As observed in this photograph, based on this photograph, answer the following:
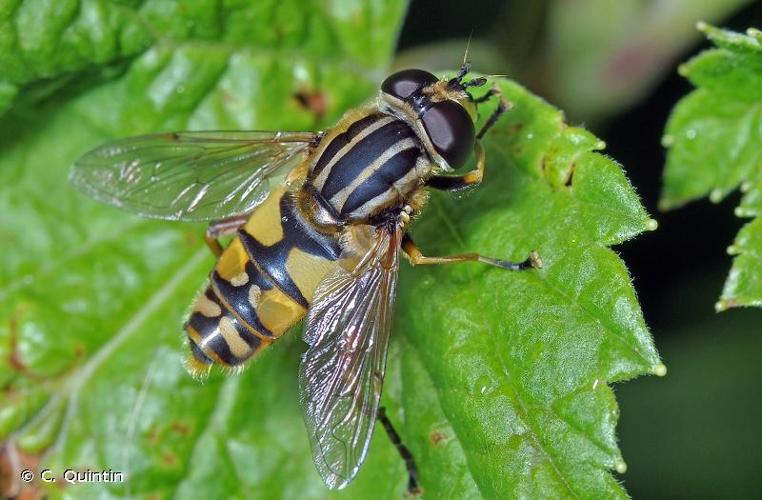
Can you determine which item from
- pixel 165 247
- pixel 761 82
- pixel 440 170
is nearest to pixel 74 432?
pixel 165 247

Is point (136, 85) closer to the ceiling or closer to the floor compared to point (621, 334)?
closer to the ceiling

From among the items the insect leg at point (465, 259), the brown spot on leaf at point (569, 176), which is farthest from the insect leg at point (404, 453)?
the brown spot on leaf at point (569, 176)

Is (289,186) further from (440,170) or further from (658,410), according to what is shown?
(658,410)

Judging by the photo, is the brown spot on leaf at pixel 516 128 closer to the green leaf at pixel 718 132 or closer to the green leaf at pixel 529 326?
the green leaf at pixel 529 326

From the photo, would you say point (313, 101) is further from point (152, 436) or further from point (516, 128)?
point (152, 436)

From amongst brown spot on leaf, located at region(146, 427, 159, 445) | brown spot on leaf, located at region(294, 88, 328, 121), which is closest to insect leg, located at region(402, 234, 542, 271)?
brown spot on leaf, located at region(294, 88, 328, 121)

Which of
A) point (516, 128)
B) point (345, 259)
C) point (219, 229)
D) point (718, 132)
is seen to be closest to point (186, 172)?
point (219, 229)

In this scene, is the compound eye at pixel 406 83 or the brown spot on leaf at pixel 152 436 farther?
the brown spot on leaf at pixel 152 436
